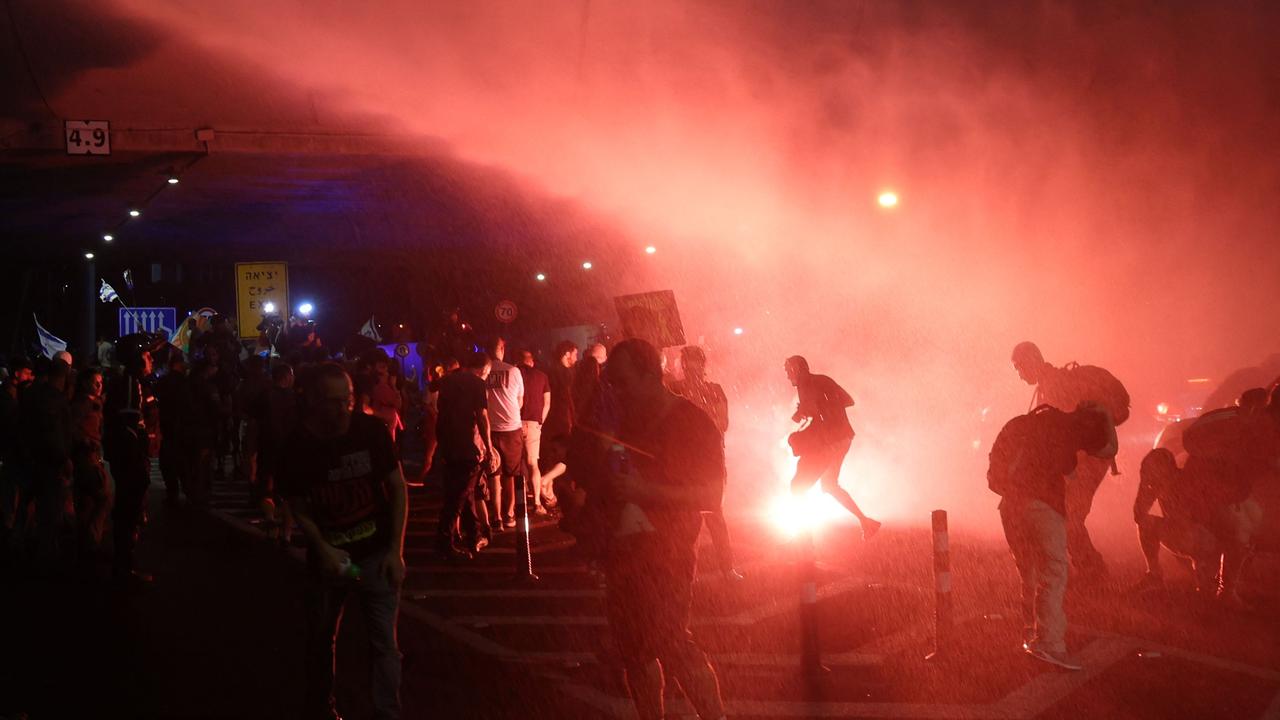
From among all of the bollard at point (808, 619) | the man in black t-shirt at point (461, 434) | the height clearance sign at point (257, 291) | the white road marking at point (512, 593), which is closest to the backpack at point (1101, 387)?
the bollard at point (808, 619)

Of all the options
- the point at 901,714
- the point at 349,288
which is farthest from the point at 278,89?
the point at 349,288

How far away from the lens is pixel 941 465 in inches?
550

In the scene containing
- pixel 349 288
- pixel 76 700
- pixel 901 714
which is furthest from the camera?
pixel 349 288

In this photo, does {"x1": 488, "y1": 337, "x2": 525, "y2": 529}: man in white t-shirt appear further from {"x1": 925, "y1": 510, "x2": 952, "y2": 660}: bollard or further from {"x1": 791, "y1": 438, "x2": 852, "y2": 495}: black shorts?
{"x1": 925, "y1": 510, "x2": 952, "y2": 660}: bollard

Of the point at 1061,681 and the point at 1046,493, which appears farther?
the point at 1046,493

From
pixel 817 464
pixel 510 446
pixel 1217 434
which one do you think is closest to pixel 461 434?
pixel 510 446

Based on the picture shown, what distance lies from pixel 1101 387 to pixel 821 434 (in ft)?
7.82

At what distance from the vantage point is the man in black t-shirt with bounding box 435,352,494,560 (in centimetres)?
788

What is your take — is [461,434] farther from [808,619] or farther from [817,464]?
[808,619]

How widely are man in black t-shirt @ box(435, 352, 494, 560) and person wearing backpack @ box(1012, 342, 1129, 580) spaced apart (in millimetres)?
4050

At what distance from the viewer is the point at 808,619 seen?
4.84 m

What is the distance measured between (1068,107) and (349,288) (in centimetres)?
2711

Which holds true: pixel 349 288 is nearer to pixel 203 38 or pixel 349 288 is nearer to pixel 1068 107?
pixel 203 38

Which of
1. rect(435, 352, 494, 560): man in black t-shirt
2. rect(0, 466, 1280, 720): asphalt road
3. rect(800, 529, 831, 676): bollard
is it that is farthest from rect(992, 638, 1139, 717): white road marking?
rect(435, 352, 494, 560): man in black t-shirt
